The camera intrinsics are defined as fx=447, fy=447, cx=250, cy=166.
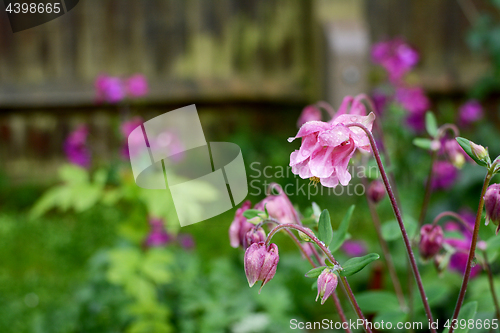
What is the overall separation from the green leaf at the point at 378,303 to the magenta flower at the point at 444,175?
1.12 meters

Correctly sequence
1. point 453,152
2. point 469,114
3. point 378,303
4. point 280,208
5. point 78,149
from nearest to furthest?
point 280,208, point 453,152, point 378,303, point 78,149, point 469,114

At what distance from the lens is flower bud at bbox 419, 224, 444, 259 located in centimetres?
85

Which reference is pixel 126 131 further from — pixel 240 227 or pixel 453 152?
pixel 453 152

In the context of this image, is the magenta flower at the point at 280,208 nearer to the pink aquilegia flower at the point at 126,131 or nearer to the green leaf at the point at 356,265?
the green leaf at the point at 356,265

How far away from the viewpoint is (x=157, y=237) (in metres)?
1.79

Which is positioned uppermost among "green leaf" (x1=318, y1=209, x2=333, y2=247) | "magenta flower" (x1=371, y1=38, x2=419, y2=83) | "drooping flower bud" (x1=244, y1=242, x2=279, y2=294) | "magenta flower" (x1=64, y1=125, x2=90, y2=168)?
"green leaf" (x1=318, y1=209, x2=333, y2=247)

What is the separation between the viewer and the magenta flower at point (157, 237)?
1784mm

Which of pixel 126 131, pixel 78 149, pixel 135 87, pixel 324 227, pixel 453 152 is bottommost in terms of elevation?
pixel 78 149

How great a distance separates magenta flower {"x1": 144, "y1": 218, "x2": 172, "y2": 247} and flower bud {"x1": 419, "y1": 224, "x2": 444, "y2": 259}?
1166mm

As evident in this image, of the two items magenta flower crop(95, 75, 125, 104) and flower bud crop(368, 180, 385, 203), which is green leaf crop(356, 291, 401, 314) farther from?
magenta flower crop(95, 75, 125, 104)

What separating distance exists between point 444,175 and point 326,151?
188 centimetres

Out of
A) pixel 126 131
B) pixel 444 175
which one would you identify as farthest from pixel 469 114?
pixel 126 131

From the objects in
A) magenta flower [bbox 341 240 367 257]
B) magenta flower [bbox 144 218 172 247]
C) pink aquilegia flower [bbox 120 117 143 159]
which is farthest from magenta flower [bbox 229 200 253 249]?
magenta flower [bbox 341 240 367 257]

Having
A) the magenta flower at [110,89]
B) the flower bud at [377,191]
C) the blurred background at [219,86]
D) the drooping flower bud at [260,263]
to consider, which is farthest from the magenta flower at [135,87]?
the drooping flower bud at [260,263]
